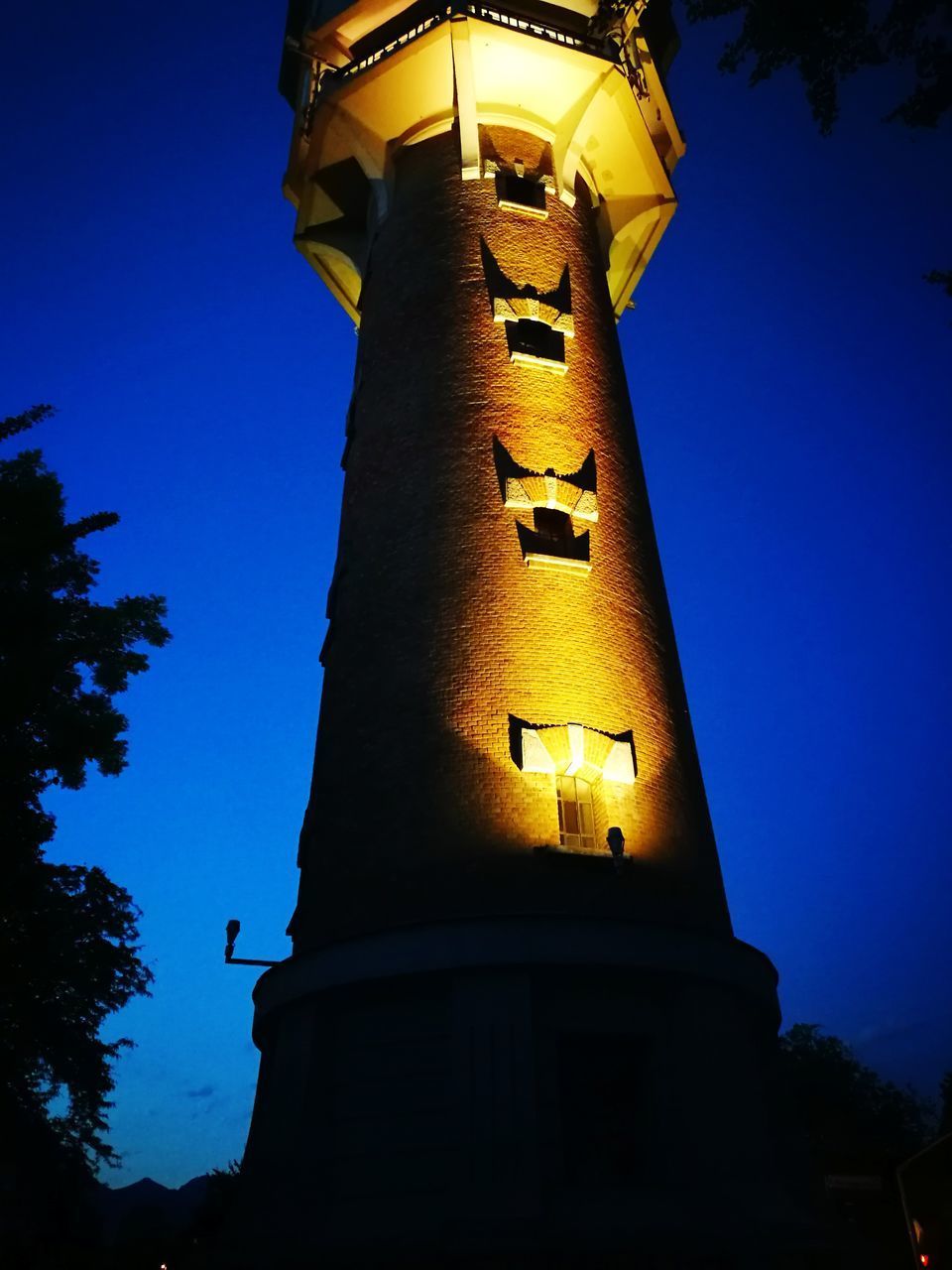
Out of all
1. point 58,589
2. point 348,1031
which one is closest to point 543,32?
point 58,589

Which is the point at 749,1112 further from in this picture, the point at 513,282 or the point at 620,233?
the point at 620,233

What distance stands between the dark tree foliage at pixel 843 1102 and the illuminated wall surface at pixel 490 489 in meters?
22.8

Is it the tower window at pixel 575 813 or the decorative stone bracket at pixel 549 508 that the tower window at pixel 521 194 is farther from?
the tower window at pixel 575 813

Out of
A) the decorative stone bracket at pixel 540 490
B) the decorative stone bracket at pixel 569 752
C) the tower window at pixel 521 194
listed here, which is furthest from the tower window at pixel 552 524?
the tower window at pixel 521 194

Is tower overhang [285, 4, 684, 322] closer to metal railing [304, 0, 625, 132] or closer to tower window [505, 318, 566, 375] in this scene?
metal railing [304, 0, 625, 132]

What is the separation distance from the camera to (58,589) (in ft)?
60.6

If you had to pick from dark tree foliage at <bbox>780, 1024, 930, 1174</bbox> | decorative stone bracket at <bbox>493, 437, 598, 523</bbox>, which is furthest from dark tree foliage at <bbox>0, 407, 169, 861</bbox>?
dark tree foliage at <bbox>780, 1024, 930, 1174</bbox>

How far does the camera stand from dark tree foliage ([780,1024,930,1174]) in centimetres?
3925

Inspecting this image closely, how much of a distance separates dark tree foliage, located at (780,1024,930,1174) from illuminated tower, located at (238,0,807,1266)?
22847 millimetres

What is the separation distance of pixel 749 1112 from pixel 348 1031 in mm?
5196

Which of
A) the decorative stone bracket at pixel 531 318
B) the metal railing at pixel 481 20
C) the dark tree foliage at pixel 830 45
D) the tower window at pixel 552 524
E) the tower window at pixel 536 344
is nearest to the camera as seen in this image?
the dark tree foliage at pixel 830 45

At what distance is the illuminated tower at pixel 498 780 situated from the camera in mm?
12266

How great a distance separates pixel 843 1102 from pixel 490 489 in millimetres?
39970

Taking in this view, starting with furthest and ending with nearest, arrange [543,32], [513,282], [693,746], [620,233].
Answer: [620,233], [543,32], [513,282], [693,746]
